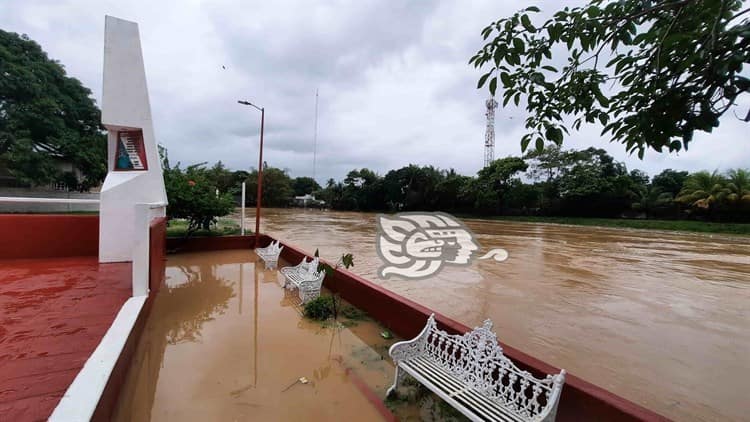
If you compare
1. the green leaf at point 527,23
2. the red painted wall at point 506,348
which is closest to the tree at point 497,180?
the red painted wall at point 506,348

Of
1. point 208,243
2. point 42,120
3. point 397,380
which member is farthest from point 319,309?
point 42,120

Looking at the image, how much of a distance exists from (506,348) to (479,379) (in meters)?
0.43

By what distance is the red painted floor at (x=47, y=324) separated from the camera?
1.86 m

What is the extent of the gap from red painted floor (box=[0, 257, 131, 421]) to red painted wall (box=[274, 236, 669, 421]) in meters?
2.78

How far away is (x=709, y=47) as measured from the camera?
140cm

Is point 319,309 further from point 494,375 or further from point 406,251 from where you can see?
point 406,251

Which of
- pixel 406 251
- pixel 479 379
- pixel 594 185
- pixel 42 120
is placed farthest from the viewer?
pixel 594 185

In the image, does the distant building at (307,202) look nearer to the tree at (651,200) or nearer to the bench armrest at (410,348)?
the tree at (651,200)

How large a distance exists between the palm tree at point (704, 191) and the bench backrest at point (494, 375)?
34.7 metres

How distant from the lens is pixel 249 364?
3.08 meters

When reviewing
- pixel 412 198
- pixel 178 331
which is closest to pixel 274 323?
pixel 178 331

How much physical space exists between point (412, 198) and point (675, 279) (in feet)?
115

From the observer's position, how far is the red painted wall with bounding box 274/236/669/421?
1.85m

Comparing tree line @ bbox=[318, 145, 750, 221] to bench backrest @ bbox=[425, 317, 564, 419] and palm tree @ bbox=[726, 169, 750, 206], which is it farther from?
bench backrest @ bbox=[425, 317, 564, 419]
